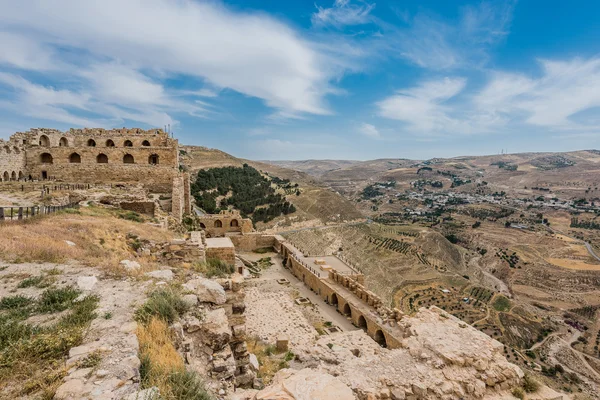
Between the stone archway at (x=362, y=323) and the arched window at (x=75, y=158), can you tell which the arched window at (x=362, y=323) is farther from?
the arched window at (x=75, y=158)

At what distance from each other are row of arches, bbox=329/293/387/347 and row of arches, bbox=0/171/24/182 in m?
19.1

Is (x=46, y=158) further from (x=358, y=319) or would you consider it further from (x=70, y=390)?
(x=70, y=390)

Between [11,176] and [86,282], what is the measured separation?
17178 millimetres

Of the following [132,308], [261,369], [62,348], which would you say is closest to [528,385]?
[261,369]

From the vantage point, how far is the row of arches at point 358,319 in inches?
505

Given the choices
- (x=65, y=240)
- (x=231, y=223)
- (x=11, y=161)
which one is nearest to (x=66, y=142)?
(x=11, y=161)

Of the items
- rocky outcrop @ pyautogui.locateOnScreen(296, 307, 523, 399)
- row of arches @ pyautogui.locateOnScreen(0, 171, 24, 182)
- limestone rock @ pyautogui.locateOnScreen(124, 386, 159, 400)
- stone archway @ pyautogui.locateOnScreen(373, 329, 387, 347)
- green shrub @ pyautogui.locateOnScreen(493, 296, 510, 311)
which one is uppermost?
row of arches @ pyautogui.locateOnScreen(0, 171, 24, 182)

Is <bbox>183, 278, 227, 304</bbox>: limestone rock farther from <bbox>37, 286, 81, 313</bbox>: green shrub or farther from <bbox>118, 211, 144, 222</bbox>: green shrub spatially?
<bbox>118, 211, 144, 222</bbox>: green shrub

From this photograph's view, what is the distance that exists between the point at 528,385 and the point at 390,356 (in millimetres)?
3518

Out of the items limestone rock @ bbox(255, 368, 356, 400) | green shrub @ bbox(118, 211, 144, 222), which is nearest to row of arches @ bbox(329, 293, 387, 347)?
limestone rock @ bbox(255, 368, 356, 400)

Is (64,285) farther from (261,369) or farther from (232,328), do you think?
(261,369)

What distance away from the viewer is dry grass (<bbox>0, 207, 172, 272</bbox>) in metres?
6.11

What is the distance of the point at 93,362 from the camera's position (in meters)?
3.27

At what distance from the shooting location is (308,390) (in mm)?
4113
